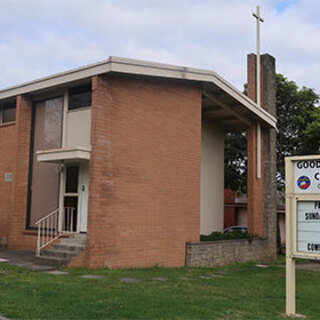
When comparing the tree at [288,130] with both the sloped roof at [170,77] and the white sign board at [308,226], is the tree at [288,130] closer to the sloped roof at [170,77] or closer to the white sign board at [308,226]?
the sloped roof at [170,77]

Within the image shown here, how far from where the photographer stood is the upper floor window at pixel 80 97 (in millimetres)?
12578

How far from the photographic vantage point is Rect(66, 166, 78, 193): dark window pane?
1273 centimetres

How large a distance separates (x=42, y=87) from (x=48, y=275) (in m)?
5.78

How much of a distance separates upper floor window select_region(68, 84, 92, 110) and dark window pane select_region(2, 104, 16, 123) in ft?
9.18

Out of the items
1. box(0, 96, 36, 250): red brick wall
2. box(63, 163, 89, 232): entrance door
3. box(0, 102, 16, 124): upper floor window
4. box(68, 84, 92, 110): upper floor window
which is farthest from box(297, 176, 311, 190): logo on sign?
box(0, 102, 16, 124): upper floor window

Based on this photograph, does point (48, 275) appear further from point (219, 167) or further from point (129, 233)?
point (219, 167)

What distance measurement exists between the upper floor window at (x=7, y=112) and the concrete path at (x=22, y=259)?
435 cm

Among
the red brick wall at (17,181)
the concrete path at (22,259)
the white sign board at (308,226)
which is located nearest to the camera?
the white sign board at (308,226)

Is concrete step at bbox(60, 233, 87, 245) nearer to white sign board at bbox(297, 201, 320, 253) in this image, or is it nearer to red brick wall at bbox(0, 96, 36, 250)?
red brick wall at bbox(0, 96, 36, 250)

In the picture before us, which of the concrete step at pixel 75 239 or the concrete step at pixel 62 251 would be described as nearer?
the concrete step at pixel 62 251

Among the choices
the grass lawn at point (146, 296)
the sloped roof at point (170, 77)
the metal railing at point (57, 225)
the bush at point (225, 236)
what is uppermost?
the sloped roof at point (170, 77)

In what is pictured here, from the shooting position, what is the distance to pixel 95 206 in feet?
35.6

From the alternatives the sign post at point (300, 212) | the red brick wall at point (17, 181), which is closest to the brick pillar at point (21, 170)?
the red brick wall at point (17, 181)

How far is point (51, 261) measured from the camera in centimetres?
1083
